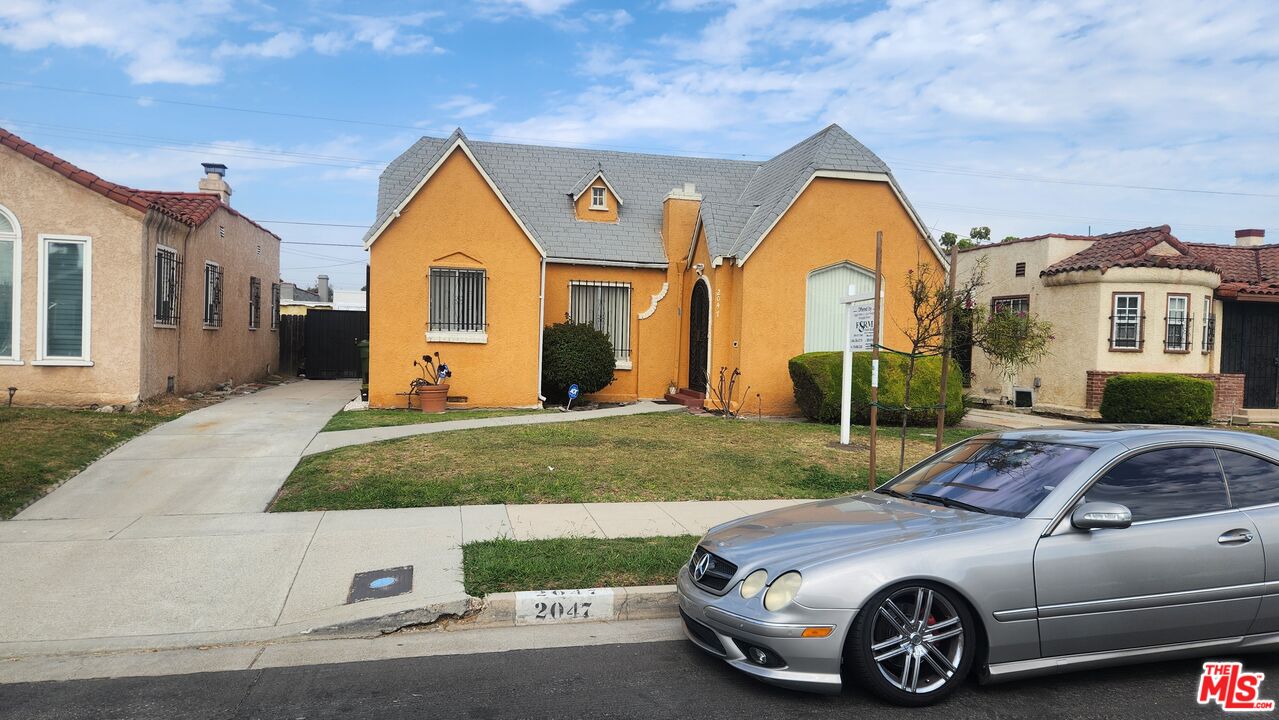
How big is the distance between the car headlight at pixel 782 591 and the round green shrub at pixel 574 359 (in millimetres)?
12506

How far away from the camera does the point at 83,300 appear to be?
13398 mm

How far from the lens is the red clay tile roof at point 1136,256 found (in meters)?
18.7

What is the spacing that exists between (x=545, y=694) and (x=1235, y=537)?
3.88 metres

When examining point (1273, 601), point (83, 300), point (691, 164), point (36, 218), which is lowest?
point (1273, 601)

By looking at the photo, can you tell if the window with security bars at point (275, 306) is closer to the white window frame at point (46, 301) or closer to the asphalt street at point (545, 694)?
the white window frame at point (46, 301)

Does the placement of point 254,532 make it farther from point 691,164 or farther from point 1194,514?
point 691,164

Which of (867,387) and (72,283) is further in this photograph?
(867,387)

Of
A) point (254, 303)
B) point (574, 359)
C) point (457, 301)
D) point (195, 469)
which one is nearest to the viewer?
point (195, 469)

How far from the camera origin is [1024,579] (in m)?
4.39

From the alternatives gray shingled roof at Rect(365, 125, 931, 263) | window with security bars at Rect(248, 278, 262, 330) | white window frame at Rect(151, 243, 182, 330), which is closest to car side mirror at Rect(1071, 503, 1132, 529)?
gray shingled roof at Rect(365, 125, 931, 263)

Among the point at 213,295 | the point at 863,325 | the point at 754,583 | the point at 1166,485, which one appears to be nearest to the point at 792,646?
the point at 754,583

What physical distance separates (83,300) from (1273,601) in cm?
1531

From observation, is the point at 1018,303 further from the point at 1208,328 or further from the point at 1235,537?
the point at 1235,537

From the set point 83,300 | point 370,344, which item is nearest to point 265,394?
point 370,344
